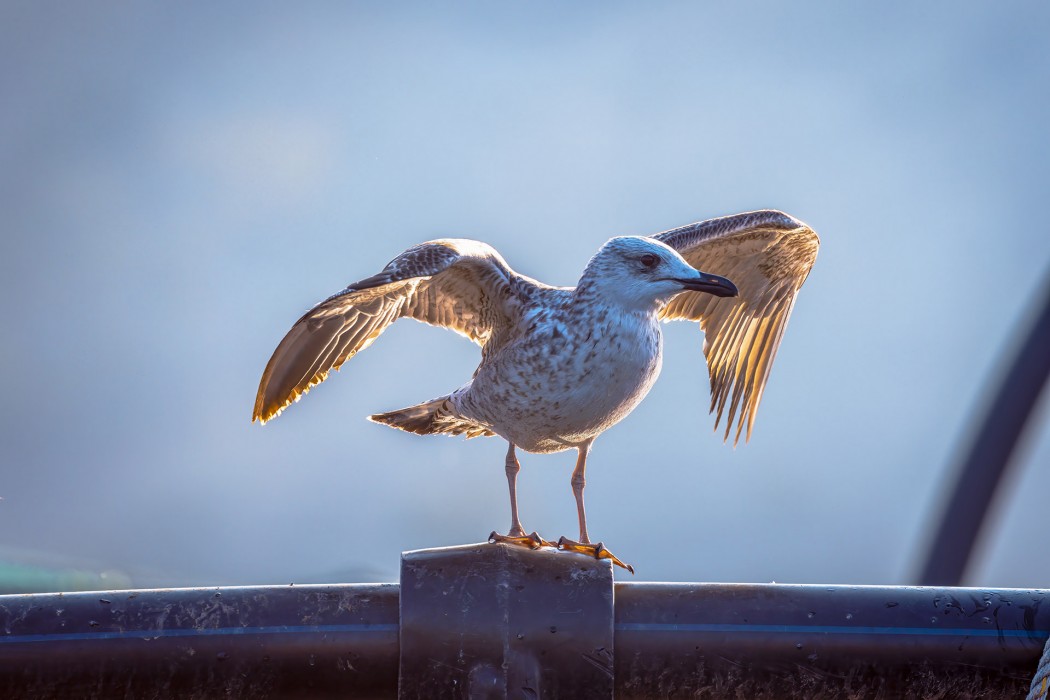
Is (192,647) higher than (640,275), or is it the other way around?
(640,275)

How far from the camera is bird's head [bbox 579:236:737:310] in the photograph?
352 centimetres

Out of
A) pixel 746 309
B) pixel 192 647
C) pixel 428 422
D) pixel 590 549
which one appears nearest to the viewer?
pixel 192 647

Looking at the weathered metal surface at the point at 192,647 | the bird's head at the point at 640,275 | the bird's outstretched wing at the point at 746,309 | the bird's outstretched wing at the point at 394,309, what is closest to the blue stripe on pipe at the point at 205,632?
the weathered metal surface at the point at 192,647

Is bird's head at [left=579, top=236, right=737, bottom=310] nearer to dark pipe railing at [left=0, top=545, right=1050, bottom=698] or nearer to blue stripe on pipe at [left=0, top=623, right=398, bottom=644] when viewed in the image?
dark pipe railing at [left=0, top=545, right=1050, bottom=698]

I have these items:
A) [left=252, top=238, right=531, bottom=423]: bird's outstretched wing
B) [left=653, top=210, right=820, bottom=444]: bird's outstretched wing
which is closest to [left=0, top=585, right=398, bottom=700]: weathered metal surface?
[left=252, top=238, right=531, bottom=423]: bird's outstretched wing

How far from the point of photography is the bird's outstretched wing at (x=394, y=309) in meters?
3.41

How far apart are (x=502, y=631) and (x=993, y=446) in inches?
240

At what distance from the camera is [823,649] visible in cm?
180

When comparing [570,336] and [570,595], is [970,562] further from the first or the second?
[570,595]

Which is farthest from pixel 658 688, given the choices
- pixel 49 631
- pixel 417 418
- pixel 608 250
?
pixel 417 418

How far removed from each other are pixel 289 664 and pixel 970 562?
618 cm

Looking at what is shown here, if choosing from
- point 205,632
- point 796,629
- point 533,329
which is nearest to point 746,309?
point 533,329

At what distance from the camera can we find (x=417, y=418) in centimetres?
464

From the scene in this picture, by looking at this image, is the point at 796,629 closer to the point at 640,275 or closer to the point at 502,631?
the point at 502,631
